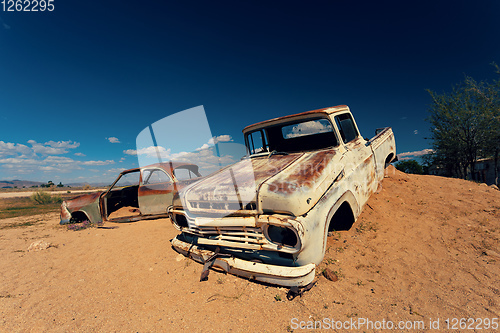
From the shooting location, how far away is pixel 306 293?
2.15 meters

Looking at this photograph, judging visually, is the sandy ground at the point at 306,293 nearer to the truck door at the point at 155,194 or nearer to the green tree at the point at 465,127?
the truck door at the point at 155,194

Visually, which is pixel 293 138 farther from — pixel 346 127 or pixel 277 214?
pixel 277 214

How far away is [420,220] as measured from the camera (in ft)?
11.5

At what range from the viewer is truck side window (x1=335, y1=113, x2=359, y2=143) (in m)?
3.52

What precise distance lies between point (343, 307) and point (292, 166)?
5.13 feet

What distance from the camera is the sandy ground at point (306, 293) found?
191 centimetres

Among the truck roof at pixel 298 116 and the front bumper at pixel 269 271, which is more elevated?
the truck roof at pixel 298 116

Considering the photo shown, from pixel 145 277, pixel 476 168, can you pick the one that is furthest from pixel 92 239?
pixel 476 168

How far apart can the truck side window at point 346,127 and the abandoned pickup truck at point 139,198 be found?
12.3ft

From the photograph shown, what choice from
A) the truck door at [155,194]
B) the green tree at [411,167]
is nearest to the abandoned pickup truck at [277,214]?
the truck door at [155,194]

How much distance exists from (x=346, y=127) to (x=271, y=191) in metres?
2.50

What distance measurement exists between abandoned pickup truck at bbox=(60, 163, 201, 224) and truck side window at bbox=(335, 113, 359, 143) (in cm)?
375

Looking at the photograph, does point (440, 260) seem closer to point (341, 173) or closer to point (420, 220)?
point (420, 220)

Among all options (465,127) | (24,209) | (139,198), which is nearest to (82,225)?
(139,198)
